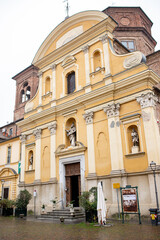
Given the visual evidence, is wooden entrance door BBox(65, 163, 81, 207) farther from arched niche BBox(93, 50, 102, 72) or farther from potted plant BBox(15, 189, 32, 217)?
arched niche BBox(93, 50, 102, 72)

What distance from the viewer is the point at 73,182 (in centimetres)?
1642

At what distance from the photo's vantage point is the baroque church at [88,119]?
12.8 meters

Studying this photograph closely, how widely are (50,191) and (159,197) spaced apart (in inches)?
322

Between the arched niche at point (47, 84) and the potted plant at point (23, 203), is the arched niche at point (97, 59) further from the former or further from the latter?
the potted plant at point (23, 203)

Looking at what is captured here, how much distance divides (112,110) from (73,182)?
6.13 metres

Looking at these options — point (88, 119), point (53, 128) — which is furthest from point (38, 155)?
point (88, 119)

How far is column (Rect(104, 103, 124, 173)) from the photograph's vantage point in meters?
13.1

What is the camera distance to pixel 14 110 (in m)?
33.4

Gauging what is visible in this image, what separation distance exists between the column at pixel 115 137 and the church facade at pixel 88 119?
0.04 metres

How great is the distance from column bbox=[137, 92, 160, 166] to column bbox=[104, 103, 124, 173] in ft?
5.51

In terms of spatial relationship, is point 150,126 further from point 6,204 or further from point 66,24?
point 6,204

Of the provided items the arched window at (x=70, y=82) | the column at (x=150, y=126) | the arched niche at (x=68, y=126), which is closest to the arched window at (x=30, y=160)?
the arched niche at (x=68, y=126)

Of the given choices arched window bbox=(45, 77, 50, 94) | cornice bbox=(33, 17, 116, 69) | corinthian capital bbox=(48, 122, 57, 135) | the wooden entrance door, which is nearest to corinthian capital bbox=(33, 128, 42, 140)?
corinthian capital bbox=(48, 122, 57, 135)

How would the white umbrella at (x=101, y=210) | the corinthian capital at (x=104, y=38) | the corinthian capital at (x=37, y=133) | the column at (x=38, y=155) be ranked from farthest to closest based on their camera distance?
the corinthian capital at (x=37, y=133)
the column at (x=38, y=155)
the corinthian capital at (x=104, y=38)
the white umbrella at (x=101, y=210)
